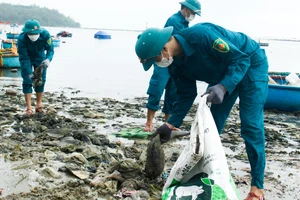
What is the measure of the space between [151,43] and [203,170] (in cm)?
110

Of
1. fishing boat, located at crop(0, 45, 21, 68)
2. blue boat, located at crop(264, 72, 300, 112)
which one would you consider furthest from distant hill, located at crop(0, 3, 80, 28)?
blue boat, located at crop(264, 72, 300, 112)

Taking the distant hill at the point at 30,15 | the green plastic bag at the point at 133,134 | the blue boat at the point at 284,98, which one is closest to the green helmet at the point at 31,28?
the green plastic bag at the point at 133,134

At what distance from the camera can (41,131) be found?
5824mm

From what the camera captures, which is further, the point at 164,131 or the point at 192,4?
the point at 192,4

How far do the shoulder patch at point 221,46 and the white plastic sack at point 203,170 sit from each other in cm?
42

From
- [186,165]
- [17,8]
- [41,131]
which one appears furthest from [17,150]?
[17,8]

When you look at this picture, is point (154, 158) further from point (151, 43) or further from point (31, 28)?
point (31, 28)

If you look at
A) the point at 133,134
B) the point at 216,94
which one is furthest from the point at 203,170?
the point at 133,134

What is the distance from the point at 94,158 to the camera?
14.6 ft

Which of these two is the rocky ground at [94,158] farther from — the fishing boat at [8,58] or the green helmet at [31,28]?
the fishing boat at [8,58]

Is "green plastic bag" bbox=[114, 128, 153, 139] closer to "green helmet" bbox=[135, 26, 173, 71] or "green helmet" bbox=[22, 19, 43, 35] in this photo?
"green helmet" bbox=[22, 19, 43, 35]

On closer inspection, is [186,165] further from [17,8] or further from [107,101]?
[17,8]

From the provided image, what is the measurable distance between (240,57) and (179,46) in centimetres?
51

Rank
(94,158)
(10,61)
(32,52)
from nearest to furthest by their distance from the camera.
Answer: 1. (94,158)
2. (32,52)
3. (10,61)
